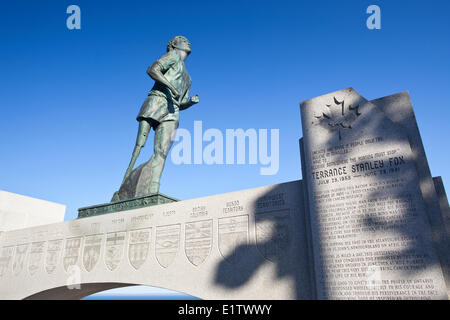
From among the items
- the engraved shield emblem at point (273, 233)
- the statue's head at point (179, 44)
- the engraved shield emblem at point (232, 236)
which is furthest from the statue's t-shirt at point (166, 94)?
the engraved shield emblem at point (273, 233)

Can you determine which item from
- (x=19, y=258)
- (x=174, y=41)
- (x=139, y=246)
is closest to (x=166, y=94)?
(x=174, y=41)

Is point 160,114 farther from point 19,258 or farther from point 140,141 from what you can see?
point 19,258

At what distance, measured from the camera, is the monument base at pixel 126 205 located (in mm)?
9281

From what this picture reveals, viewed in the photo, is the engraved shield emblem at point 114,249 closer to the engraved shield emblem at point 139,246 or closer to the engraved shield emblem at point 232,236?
the engraved shield emblem at point 139,246

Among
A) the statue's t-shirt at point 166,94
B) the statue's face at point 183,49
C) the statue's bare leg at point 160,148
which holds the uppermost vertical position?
the statue's face at point 183,49

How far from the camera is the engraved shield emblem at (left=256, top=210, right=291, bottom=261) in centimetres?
657

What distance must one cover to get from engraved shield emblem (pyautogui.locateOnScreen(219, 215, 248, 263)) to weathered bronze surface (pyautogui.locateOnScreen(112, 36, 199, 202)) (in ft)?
11.7

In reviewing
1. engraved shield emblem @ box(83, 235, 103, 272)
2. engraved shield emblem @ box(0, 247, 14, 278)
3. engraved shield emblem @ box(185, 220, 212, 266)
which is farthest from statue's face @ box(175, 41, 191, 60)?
engraved shield emblem @ box(0, 247, 14, 278)

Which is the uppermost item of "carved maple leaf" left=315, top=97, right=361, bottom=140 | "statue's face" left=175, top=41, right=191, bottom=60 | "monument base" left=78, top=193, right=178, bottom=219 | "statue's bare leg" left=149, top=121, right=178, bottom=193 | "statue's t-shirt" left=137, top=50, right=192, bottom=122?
"statue's face" left=175, top=41, right=191, bottom=60

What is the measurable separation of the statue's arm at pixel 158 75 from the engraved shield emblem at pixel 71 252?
5.69m

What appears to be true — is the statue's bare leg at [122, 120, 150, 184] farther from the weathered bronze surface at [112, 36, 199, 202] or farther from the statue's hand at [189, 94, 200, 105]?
the statue's hand at [189, 94, 200, 105]

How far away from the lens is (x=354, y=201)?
5723 millimetres

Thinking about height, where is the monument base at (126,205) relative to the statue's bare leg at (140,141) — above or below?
below
